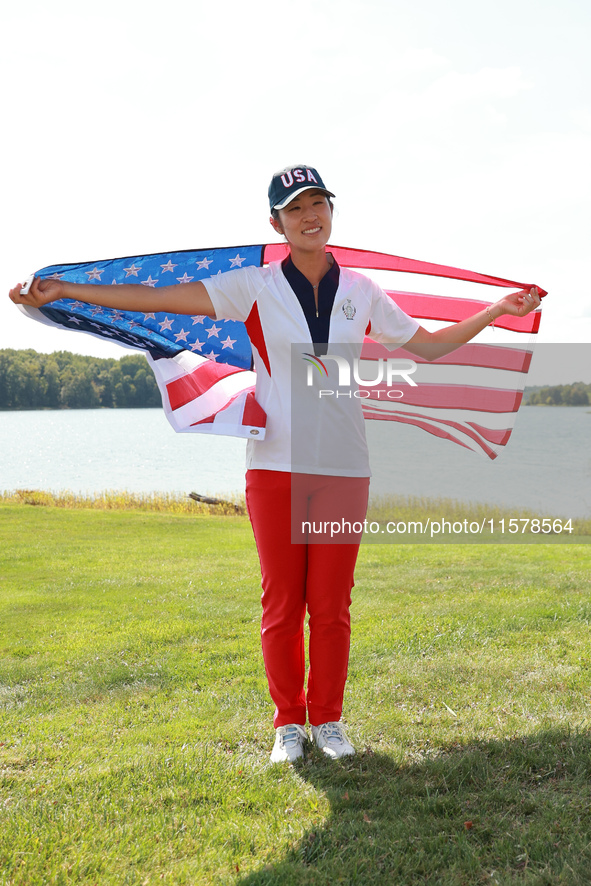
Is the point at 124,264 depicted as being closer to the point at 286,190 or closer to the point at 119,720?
the point at 286,190

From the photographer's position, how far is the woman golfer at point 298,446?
2.70 m

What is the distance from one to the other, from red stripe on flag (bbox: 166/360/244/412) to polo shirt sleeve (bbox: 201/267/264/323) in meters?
0.74

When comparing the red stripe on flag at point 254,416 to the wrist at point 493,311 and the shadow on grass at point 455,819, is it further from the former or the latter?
the shadow on grass at point 455,819

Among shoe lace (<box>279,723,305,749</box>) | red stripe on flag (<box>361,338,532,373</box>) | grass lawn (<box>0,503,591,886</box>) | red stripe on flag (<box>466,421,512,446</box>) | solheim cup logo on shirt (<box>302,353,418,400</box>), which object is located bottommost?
grass lawn (<box>0,503,591,886</box>)

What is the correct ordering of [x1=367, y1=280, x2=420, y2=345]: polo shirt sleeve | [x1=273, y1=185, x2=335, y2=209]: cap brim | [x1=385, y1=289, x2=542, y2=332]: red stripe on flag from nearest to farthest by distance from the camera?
[x1=273, y1=185, x2=335, y2=209]: cap brim
[x1=367, y1=280, x2=420, y2=345]: polo shirt sleeve
[x1=385, y1=289, x2=542, y2=332]: red stripe on flag

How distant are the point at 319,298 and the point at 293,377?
0.35 m

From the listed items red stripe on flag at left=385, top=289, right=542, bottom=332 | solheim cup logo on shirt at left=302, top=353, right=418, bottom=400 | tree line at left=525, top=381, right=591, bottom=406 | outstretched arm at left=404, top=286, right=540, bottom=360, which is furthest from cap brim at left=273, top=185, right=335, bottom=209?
tree line at left=525, top=381, right=591, bottom=406

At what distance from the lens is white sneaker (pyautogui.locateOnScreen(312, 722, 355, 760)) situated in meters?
2.80

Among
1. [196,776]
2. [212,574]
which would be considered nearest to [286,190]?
[196,776]

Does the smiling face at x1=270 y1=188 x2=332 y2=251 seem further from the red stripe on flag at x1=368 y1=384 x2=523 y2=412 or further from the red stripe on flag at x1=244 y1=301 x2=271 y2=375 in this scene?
the red stripe on flag at x1=368 y1=384 x2=523 y2=412

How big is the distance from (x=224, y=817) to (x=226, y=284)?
1.99 metres

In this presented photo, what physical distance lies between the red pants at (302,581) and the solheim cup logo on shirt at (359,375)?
36 cm

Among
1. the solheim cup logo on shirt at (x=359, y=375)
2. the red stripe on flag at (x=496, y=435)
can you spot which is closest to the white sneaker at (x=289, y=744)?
the solheim cup logo on shirt at (x=359, y=375)

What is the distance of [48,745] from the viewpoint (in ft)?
10.2
